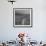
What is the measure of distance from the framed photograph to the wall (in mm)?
121

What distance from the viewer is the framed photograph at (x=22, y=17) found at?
16.7 feet

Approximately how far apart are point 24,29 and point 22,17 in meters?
0.49

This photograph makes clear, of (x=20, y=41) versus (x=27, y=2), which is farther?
(x=27, y=2)

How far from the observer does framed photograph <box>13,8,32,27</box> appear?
5098mm

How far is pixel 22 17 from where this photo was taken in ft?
16.9

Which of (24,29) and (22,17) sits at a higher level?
(22,17)

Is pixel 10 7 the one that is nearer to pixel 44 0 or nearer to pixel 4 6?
pixel 4 6

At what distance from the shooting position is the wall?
5.08m

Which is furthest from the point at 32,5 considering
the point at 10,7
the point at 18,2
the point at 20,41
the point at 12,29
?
the point at 20,41

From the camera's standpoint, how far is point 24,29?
16.8 feet

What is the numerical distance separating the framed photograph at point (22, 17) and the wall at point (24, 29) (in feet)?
0.40

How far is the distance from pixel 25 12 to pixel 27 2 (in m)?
0.41

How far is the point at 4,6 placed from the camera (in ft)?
16.8

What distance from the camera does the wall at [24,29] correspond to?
16.7 feet
